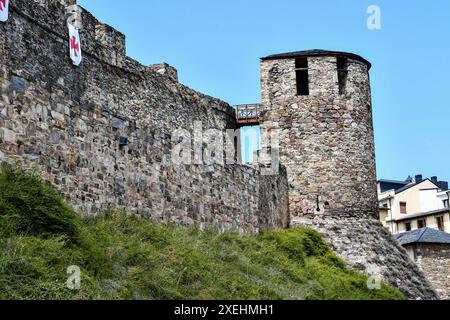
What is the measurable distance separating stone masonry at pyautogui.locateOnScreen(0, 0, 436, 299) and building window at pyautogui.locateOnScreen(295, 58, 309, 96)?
0.30m

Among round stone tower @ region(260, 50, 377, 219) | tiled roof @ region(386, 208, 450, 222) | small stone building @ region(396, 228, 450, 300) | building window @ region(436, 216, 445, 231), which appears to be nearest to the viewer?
round stone tower @ region(260, 50, 377, 219)

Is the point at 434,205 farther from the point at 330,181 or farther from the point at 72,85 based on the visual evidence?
the point at 72,85

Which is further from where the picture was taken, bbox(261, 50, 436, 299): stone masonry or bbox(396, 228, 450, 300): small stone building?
bbox(396, 228, 450, 300): small stone building

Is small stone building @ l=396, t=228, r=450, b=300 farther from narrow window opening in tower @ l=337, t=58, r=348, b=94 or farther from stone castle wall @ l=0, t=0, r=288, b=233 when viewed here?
stone castle wall @ l=0, t=0, r=288, b=233

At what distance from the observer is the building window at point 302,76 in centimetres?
2447

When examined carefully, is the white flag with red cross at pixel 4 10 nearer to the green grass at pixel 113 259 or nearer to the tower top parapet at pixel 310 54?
the green grass at pixel 113 259

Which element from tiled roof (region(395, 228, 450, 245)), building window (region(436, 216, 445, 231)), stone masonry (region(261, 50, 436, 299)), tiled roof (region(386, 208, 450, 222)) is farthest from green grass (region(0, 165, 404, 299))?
tiled roof (region(386, 208, 450, 222))

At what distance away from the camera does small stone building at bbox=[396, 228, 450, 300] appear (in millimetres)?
30000

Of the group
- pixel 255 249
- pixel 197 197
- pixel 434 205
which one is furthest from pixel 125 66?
pixel 434 205

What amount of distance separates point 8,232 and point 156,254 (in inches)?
109

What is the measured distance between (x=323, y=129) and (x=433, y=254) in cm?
1019

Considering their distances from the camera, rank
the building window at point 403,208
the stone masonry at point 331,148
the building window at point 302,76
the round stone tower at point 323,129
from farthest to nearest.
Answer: the building window at point 403,208 < the building window at point 302,76 < the round stone tower at point 323,129 < the stone masonry at point 331,148

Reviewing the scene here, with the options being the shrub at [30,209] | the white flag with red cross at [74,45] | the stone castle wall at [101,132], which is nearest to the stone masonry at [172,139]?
the stone castle wall at [101,132]

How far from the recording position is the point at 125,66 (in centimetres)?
1848
